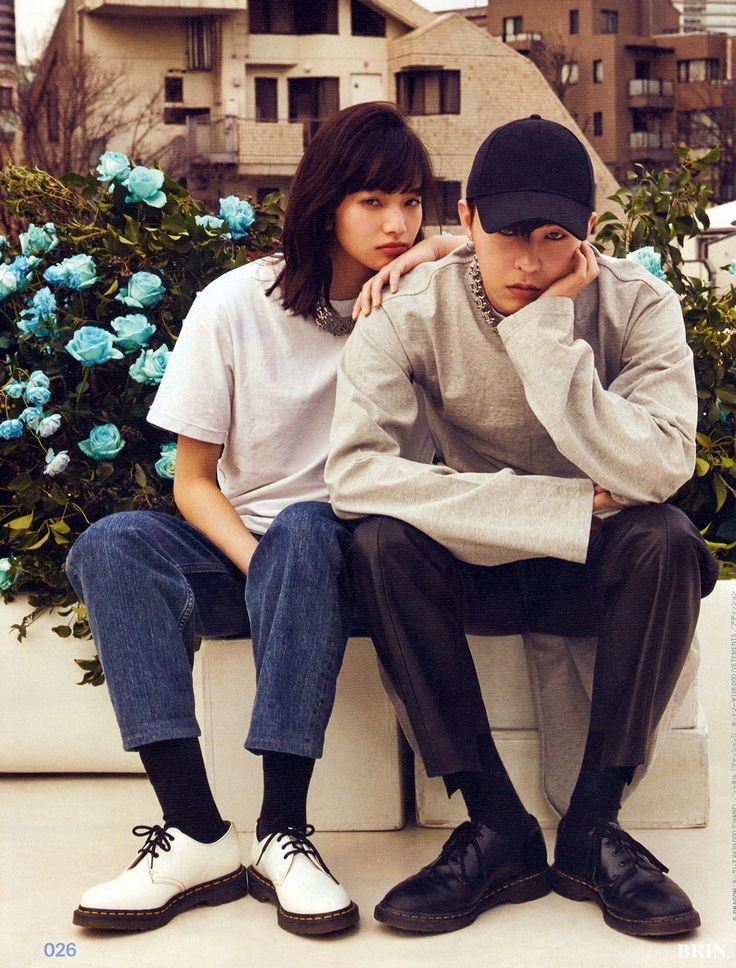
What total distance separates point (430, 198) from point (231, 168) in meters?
19.3

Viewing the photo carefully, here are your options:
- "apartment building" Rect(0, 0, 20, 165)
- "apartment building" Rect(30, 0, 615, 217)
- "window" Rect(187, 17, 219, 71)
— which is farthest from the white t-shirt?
"window" Rect(187, 17, 219, 71)

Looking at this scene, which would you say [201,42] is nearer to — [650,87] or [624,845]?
[650,87]

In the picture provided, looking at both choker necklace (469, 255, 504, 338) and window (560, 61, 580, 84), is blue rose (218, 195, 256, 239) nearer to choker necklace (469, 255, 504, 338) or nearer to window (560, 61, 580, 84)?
choker necklace (469, 255, 504, 338)

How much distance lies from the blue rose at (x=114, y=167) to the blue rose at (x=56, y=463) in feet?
1.87

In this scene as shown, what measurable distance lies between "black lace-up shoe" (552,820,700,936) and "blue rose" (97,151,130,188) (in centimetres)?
156

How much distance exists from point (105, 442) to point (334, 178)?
740 millimetres

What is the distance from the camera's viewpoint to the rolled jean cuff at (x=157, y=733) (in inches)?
75.5

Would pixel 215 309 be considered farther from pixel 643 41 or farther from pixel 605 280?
pixel 643 41

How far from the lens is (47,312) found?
8.92 feet

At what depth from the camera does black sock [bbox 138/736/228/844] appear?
6.37ft

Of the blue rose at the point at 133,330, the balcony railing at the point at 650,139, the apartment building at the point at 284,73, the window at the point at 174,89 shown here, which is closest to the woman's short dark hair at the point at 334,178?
→ the blue rose at the point at 133,330

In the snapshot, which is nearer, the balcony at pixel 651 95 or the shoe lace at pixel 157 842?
the shoe lace at pixel 157 842

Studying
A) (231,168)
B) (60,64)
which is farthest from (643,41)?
(60,64)

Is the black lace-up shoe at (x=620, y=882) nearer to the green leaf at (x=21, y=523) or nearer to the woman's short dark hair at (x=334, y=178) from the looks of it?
the woman's short dark hair at (x=334, y=178)
